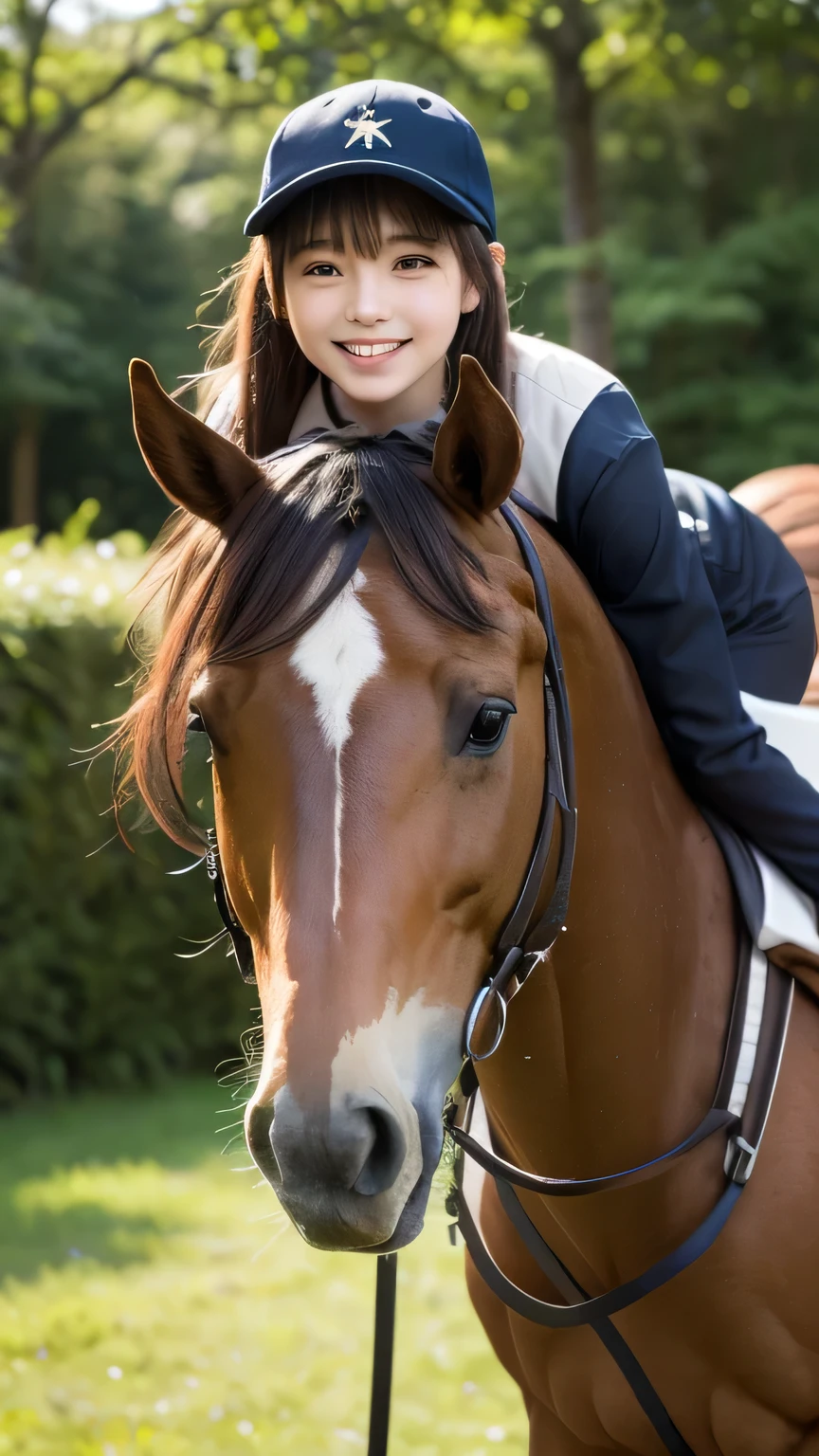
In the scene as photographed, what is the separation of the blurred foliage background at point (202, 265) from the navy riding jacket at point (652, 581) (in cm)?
167

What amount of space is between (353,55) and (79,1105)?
724 cm

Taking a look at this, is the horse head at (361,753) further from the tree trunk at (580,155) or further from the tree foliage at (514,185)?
the tree trunk at (580,155)

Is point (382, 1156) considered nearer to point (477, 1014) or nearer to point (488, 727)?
point (477, 1014)

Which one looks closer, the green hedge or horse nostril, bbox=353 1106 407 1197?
horse nostril, bbox=353 1106 407 1197

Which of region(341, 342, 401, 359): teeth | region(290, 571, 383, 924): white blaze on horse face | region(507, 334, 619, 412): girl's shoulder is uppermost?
region(341, 342, 401, 359): teeth

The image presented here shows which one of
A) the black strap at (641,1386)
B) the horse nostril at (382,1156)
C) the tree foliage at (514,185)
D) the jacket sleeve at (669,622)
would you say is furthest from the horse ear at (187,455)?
the tree foliage at (514,185)

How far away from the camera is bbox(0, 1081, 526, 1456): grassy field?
4117mm

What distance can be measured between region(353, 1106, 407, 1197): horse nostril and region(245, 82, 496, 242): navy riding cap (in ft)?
4.04

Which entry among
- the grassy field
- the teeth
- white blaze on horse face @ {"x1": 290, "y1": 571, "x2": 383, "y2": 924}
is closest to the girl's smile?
the teeth

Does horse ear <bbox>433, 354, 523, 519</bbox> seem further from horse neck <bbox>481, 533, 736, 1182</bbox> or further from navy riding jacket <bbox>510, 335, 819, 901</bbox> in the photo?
navy riding jacket <bbox>510, 335, 819, 901</bbox>

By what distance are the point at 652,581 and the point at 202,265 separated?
2708 cm

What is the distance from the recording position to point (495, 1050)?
1981mm

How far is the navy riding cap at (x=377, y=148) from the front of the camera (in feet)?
6.28

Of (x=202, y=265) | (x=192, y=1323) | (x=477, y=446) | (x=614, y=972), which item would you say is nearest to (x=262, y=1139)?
(x=614, y=972)
